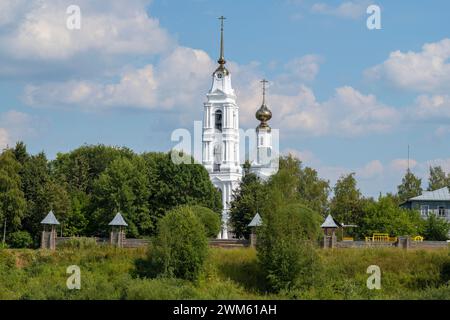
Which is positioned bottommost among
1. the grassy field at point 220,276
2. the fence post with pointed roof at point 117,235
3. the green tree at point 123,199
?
the grassy field at point 220,276

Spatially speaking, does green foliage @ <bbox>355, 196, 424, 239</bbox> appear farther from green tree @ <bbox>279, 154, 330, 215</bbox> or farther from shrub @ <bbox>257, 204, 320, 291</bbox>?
shrub @ <bbox>257, 204, 320, 291</bbox>

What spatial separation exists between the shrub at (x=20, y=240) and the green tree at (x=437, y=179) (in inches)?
1661

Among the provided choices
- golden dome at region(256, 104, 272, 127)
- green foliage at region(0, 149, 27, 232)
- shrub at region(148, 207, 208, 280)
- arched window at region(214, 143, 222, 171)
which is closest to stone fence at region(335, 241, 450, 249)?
shrub at region(148, 207, 208, 280)

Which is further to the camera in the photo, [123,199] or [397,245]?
[123,199]

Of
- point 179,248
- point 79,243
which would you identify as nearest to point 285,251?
point 179,248

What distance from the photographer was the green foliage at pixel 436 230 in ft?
174

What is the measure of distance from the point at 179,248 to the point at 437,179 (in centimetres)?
4783

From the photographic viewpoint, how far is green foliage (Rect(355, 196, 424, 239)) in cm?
5244

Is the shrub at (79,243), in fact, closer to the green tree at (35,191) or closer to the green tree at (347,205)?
the green tree at (35,191)

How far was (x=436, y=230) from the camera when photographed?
53125mm

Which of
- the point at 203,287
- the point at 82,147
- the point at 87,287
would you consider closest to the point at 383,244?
the point at 203,287

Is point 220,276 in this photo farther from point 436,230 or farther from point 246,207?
point 436,230

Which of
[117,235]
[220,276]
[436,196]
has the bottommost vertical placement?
[220,276]

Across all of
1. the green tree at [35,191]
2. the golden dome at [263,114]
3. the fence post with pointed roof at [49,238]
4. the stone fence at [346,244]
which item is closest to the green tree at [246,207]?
the stone fence at [346,244]
